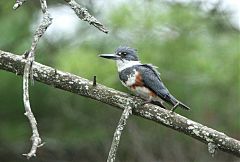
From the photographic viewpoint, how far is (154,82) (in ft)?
11.9

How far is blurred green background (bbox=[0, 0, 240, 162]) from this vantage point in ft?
22.5

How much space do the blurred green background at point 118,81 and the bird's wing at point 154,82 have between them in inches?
Answer: 117

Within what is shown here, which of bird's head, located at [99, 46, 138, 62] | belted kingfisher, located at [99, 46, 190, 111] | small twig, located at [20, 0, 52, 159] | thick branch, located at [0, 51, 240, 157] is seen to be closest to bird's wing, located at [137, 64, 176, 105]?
belted kingfisher, located at [99, 46, 190, 111]

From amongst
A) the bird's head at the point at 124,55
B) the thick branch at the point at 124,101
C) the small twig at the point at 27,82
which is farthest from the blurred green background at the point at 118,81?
the small twig at the point at 27,82

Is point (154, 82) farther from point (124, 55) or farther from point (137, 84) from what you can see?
point (124, 55)

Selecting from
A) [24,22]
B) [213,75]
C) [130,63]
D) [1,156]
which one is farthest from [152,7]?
[130,63]

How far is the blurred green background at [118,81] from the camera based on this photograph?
686 cm

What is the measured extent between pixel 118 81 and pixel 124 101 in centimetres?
412

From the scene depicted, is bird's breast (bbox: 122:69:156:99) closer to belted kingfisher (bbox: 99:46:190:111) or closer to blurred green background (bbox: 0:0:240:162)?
belted kingfisher (bbox: 99:46:190:111)

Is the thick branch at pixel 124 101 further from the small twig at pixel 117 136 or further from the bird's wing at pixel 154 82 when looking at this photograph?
the bird's wing at pixel 154 82

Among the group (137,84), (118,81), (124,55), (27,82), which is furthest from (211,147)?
(118,81)

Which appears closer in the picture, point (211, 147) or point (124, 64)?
point (211, 147)

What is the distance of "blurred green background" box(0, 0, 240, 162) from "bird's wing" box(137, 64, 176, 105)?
A: 2.96 metres

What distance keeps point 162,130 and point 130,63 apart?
12.6ft
